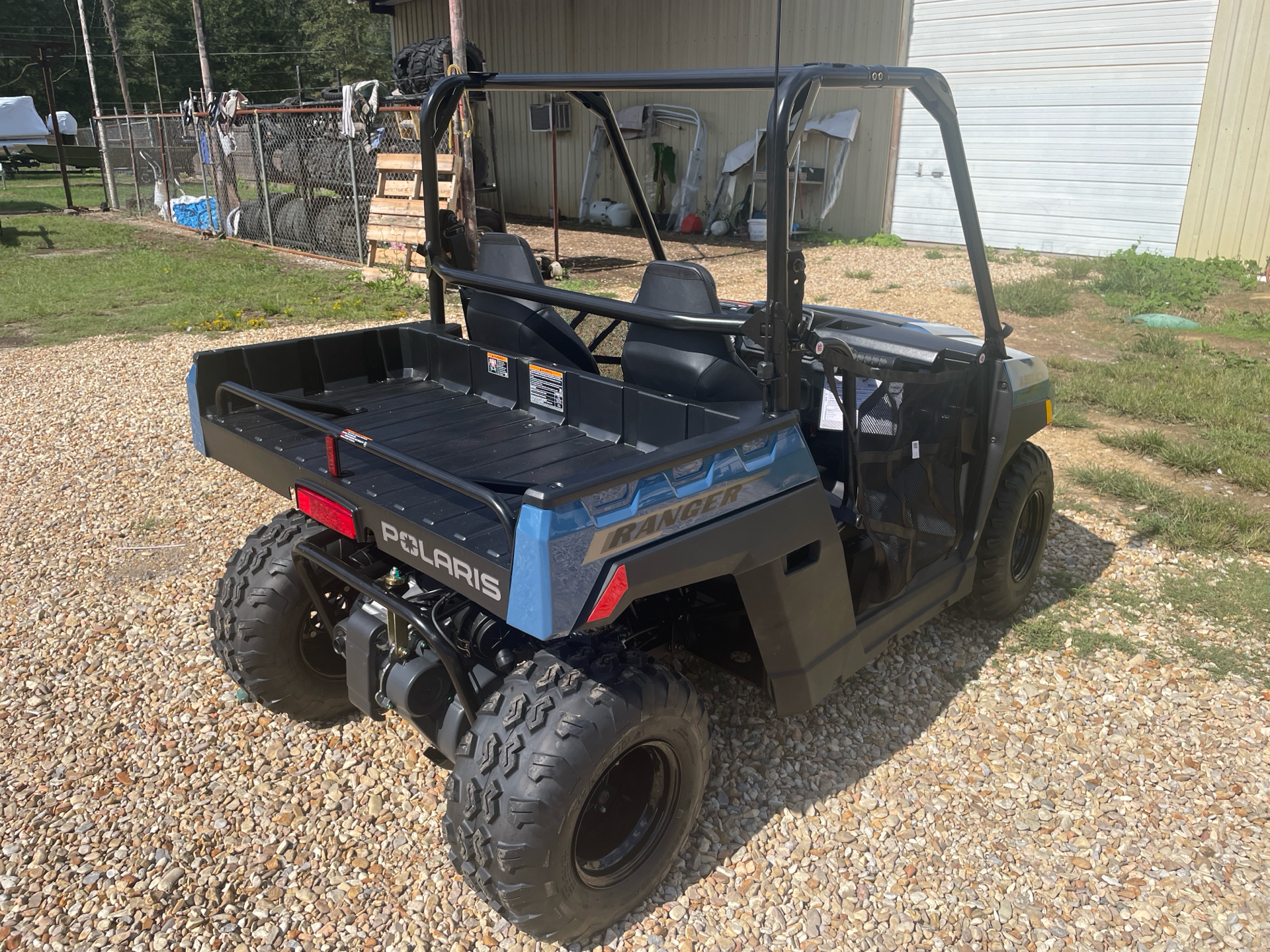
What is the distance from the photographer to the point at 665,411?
2.90m

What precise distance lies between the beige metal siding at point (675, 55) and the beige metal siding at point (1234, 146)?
4205 mm

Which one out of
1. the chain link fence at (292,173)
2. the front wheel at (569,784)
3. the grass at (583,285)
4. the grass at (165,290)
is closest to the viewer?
the front wheel at (569,784)

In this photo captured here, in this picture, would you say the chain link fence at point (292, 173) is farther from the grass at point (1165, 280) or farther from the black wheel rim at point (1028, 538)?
the black wheel rim at point (1028, 538)

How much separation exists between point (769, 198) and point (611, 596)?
3.43 feet

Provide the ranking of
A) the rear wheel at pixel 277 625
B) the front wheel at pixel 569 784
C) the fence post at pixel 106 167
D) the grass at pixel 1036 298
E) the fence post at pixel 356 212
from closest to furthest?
the front wheel at pixel 569 784 < the rear wheel at pixel 277 625 < the grass at pixel 1036 298 < the fence post at pixel 356 212 < the fence post at pixel 106 167

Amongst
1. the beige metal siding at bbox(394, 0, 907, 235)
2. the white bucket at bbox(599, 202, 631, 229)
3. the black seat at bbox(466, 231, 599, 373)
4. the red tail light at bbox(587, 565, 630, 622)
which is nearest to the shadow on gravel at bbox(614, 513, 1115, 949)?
the red tail light at bbox(587, 565, 630, 622)

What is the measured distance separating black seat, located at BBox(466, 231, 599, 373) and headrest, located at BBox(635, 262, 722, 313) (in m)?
0.66

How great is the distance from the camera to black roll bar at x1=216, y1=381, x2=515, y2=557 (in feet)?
6.62

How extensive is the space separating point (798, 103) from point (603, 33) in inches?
691

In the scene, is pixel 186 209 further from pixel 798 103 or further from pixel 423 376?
pixel 798 103

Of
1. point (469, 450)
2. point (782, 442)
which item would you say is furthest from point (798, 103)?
point (469, 450)

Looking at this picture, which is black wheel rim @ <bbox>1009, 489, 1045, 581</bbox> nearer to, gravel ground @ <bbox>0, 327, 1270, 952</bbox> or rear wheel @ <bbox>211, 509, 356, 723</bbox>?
gravel ground @ <bbox>0, 327, 1270, 952</bbox>

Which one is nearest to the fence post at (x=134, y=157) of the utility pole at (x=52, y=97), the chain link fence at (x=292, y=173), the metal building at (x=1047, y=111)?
the chain link fence at (x=292, y=173)

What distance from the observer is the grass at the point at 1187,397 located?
5.70 meters
